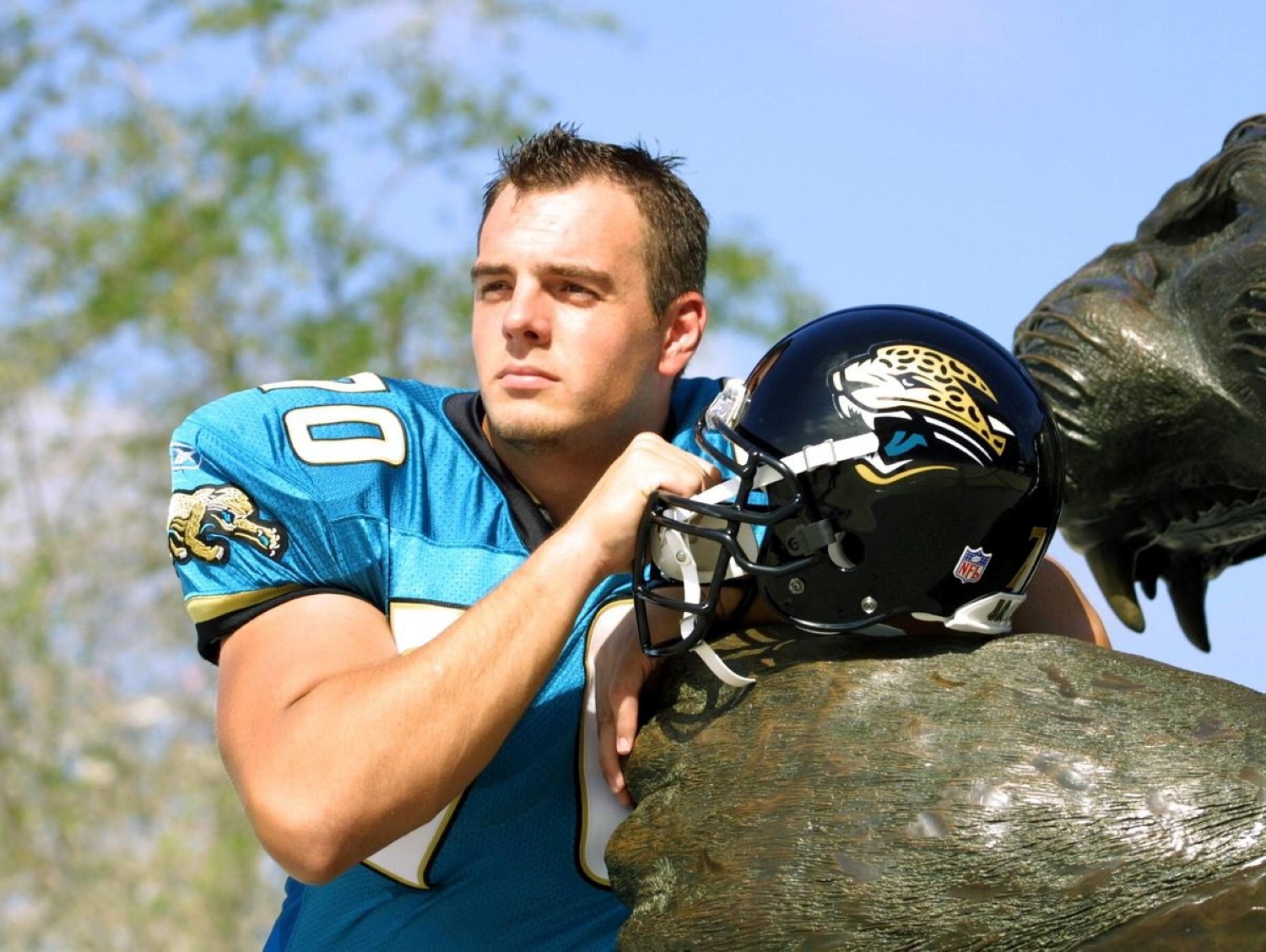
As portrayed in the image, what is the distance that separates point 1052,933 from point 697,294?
169cm

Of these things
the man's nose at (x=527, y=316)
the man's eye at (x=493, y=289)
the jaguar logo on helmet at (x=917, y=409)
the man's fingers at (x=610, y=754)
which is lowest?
the man's fingers at (x=610, y=754)

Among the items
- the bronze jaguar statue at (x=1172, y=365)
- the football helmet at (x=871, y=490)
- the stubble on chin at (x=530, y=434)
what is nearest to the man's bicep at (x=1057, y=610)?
the bronze jaguar statue at (x=1172, y=365)

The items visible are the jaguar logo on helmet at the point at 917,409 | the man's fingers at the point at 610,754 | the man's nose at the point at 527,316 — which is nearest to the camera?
the jaguar logo on helmet at the point at 917,409

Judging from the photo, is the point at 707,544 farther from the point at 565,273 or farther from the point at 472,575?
the point at 565,273

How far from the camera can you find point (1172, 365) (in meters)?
3.13

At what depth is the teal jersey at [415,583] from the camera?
10.1ft

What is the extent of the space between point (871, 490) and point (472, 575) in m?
0.85

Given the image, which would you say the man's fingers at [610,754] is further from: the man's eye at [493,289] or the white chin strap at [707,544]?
the man's eye at [493,289]

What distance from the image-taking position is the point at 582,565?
2.77 meters

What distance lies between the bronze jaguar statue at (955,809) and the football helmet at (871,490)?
0.09 m

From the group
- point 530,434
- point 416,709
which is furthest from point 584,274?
point 416,709

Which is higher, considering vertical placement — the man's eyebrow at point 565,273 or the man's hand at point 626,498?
the man's eyebrow at point 565,273

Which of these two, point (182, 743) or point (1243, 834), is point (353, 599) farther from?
point (182, 743)

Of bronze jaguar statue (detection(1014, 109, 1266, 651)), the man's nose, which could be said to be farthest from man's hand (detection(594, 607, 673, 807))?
bronze jaguar statue (detection(1014, 109, 1266, 651))
